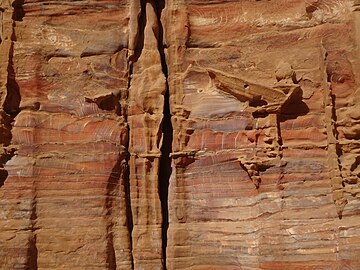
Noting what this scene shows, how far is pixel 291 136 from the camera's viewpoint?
38.0 feet

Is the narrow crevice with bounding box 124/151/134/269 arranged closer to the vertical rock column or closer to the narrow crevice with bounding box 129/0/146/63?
the vertical rock column

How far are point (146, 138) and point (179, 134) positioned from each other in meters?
0.69

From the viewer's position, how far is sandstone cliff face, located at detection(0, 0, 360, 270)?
11.1 meters

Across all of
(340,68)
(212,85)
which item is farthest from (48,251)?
(340,68)

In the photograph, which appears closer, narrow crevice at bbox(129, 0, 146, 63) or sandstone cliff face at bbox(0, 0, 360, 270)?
sandstone cliff face at bbox(0, 0, 360, 270)

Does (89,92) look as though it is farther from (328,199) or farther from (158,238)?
(328,199)

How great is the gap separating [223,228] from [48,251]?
3373 millimetres

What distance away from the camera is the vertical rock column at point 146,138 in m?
11.8

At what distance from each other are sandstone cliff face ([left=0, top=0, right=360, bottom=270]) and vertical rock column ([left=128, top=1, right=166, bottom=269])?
0.03 m

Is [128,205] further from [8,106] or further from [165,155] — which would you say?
[8,106]

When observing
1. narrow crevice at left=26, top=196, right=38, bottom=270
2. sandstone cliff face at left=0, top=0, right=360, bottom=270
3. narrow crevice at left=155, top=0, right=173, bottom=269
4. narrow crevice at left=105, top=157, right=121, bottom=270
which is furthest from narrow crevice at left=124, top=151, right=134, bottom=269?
narrow crevice at left=26, top=196, right=38, bottom=270

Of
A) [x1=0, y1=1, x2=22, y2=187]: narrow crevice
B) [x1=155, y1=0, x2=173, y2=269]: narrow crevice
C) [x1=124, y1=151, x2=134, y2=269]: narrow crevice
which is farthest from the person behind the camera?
[x1=155, y1=0, x2=173, y2=269]: narrow crevice

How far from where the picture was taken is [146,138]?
12305 mm

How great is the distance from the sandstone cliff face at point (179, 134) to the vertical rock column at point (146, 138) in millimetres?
29
